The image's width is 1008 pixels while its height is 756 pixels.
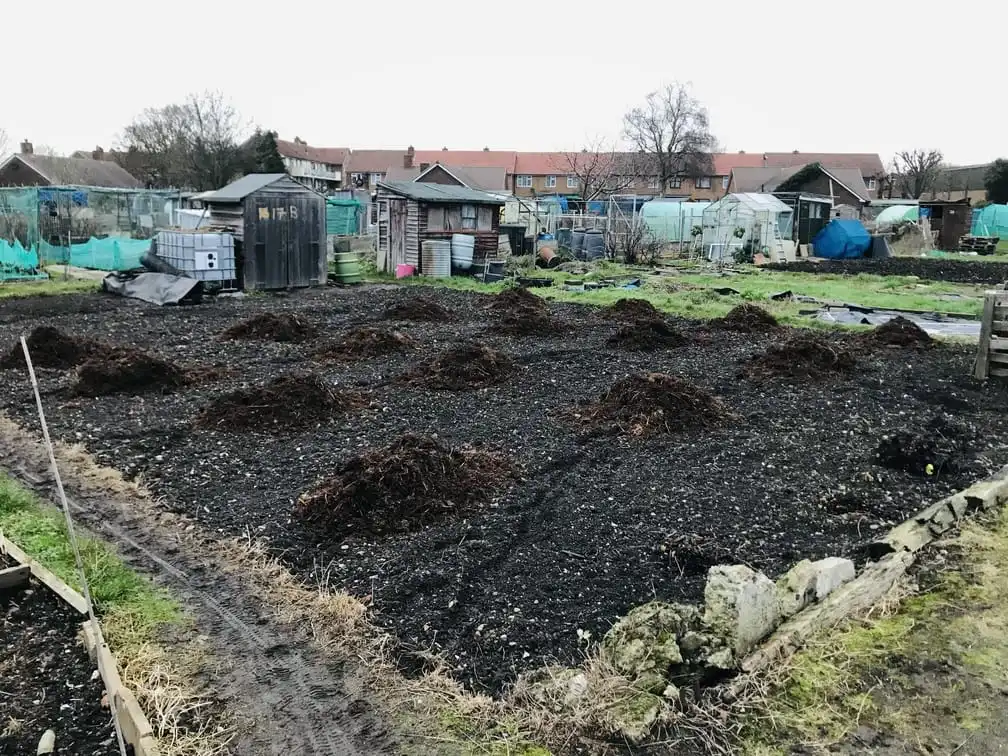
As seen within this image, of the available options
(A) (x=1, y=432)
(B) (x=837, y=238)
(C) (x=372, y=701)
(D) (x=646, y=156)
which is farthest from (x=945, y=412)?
(D) (x=646, y=156)

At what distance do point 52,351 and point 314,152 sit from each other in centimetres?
8354

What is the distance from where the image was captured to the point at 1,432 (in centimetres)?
807

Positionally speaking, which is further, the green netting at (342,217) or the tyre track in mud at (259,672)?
the green netting at (342,217)

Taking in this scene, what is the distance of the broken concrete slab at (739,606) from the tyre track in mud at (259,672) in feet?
5.49

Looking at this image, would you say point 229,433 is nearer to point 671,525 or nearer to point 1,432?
point 1,432

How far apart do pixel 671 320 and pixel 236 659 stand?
13.1m

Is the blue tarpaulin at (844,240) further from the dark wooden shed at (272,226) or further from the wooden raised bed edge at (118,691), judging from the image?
the wooden raised bed edge at (118,691)

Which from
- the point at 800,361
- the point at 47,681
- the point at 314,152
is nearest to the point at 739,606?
the point at 47,681

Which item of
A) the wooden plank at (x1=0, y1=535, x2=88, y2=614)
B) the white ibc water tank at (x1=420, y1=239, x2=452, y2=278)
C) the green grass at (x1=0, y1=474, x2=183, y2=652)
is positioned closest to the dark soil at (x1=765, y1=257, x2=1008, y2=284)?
the white ibc water tank at (x1=420, y1=239, x2=452, y2=278)

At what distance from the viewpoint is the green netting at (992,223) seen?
4044 cm

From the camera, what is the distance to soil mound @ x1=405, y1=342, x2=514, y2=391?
9.98 metres

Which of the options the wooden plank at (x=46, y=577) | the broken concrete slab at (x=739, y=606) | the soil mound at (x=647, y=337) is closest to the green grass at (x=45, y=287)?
the soil mound at (x=647, y=337)

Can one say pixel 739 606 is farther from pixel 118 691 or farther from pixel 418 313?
pixel 418 313

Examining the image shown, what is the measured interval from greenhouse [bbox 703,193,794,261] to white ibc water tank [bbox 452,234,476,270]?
39.5ft
